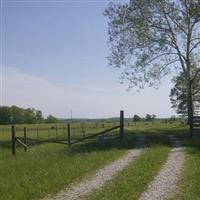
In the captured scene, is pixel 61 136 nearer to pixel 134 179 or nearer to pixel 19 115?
pixel 134 179

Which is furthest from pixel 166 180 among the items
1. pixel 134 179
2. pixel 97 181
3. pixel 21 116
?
pixel 21 116

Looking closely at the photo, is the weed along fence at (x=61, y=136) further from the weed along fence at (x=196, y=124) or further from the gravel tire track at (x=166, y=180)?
the gravel tire track at (x=166, y=180)

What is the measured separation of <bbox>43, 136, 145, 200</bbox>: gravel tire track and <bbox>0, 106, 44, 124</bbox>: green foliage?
5133 inches

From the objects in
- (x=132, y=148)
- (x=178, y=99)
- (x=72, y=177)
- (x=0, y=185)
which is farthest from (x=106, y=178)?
(x=178, y=99)

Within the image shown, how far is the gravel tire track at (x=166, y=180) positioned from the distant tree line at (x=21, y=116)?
427 feet

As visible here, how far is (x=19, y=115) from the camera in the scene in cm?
15112

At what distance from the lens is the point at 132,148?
71.7 ft

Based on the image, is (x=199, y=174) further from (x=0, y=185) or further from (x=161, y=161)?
(x=0, y=185)

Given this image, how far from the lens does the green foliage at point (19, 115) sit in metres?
148

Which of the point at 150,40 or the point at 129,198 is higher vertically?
the point at 150,40

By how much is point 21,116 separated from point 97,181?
13938cm

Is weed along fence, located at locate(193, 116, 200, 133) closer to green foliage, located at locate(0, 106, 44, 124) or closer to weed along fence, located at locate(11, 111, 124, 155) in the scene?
weed along fence, located at locate(11, 111, 124, 155)

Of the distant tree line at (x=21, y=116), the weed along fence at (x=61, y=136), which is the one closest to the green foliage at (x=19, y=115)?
the distant tree line at (x=21, y=116)

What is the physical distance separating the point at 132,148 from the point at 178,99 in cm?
6659
